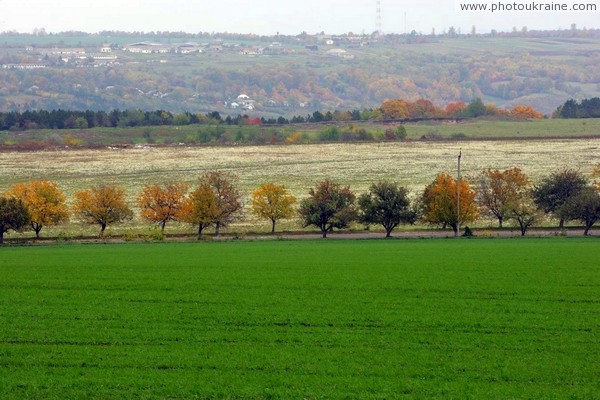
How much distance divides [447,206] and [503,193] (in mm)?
6748

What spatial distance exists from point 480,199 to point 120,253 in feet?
106

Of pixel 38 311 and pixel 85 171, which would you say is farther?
pixel 85 171

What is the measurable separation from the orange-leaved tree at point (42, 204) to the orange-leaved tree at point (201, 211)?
9.53 meters

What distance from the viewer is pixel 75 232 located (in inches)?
2682

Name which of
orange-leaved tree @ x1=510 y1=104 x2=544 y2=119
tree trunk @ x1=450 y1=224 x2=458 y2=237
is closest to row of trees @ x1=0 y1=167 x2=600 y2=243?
tree trunk @ x1=450 y1=224 x2=458 y2=237

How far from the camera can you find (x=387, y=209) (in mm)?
64125

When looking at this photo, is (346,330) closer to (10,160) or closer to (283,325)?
(283,325)

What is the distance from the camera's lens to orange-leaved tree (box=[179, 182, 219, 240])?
65.5 metres

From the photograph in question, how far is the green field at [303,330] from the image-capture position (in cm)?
1736

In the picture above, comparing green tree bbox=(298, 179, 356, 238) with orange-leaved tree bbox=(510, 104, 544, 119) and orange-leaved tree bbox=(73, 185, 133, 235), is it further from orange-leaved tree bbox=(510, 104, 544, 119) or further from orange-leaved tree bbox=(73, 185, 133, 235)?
orange-leaved tree bbox=(510, 104, 544, 119)

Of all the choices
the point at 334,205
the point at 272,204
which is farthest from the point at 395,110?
the point at 334,205

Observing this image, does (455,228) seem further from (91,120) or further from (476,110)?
(476,110)

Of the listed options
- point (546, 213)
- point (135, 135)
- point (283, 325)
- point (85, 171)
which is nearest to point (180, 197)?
point (546, 213)

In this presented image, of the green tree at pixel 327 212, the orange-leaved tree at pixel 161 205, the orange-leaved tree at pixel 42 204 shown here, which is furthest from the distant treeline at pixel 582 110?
the orange-leaved tree at pixel 42 204
